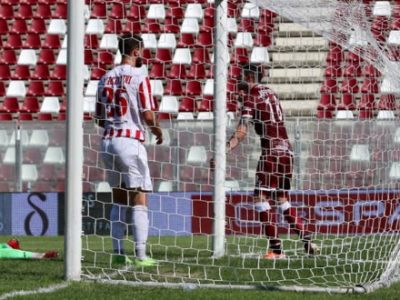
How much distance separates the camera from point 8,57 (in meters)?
16.7

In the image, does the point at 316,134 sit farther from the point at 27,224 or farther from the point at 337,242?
the point at 27,224

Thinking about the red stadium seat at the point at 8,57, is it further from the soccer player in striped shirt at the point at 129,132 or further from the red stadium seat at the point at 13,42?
the soccer player in striped shirt at the point at 129,132

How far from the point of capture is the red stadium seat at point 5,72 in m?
16.5

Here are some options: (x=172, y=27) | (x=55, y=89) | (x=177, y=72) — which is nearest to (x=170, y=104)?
(x=177, y=72)

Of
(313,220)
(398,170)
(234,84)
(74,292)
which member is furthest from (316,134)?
(74,292)

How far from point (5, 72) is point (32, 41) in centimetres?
80

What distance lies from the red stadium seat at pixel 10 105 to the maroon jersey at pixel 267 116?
8322 mm

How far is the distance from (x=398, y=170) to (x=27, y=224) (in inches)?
252

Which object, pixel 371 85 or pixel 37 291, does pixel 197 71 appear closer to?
pixel 371 85

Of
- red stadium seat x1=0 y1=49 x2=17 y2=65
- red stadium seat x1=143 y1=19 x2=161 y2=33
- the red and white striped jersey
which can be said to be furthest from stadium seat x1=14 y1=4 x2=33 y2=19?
the red and white striped jersey

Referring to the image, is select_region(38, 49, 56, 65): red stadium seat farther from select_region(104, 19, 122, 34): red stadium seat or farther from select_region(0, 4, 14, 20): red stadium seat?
select_region(104, 19, 122, 34): red stadium seat

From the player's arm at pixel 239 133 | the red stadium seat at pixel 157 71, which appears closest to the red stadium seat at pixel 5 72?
the red stadium seat at pixel 157 71

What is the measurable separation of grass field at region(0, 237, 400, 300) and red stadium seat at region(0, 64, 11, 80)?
839 centimetres

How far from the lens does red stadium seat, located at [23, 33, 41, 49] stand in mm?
16938
